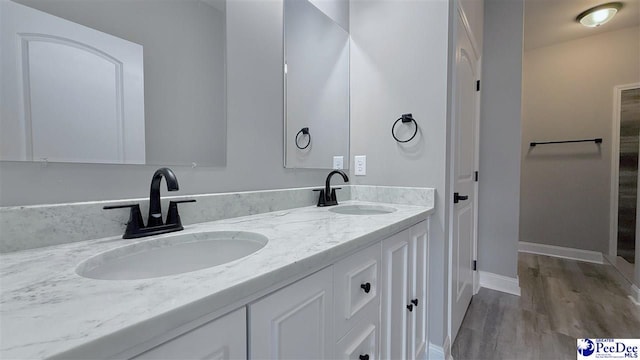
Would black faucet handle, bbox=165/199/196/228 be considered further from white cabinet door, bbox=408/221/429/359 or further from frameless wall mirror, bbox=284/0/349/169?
white cabinet door, bbox=408/221/429/359

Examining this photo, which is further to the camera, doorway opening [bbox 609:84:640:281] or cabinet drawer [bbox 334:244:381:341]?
doorway opening [bbox 609:84:640:281]

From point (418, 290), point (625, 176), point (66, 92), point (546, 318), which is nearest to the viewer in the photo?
point (66, 92)

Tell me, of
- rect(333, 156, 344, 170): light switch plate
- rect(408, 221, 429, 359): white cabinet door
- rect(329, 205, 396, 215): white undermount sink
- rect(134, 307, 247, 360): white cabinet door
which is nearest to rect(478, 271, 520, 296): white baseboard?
rect(408, 221, 429, 359): white cabinet door

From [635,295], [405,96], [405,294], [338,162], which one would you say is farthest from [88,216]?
[635,295]

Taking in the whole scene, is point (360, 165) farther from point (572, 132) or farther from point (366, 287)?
point (572, 132)

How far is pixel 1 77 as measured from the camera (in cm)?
61

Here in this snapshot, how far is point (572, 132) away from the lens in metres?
3.10

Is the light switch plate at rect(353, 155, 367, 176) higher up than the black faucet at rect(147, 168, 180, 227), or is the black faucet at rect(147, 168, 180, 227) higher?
the light switch plate at rect(353, 155, 367, 176)

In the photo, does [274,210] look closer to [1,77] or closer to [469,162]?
[1,77]

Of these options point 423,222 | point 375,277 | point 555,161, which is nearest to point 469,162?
point 423,222

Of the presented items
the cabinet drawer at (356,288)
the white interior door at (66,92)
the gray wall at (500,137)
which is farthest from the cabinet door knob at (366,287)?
the gray wall at (500,137)

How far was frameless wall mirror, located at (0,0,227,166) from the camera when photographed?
635mm

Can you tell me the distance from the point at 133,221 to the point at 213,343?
50cm

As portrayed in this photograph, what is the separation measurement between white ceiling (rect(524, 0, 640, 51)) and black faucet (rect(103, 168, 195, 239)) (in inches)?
129
